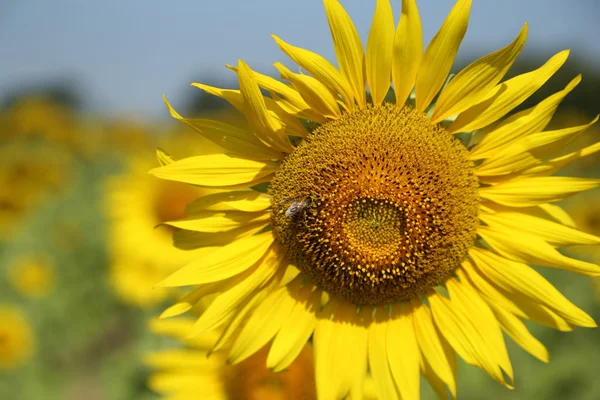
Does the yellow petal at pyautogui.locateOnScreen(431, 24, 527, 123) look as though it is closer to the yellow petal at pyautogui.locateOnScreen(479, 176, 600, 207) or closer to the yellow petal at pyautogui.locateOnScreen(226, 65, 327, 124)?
the yellow petal at pyautogui.locateOnScreen(479, 176, 600, 207)

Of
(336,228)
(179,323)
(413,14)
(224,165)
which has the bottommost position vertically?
(179,323)

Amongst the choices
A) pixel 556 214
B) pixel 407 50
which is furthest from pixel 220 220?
pixel 556 214

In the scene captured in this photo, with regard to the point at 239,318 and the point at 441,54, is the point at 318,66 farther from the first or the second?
the point at 239,318

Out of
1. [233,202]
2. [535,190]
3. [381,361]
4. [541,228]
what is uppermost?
[233,202]

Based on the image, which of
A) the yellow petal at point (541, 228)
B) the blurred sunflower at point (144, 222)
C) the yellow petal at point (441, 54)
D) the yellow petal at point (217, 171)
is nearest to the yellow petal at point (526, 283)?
the yellow petal at point (541, 228)

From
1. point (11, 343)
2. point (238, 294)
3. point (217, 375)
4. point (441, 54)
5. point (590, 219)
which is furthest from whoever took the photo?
point (11, 343)

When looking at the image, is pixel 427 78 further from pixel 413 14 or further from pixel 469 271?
pixel 469 271

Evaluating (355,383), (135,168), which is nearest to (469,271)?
(355,383)
